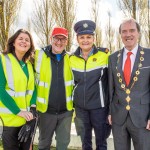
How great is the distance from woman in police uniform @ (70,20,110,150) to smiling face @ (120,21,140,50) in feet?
1.51

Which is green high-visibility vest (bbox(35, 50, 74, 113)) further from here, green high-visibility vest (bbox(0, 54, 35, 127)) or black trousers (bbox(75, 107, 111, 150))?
green high-visibility vest (bbox(0, 54, 35, 127))

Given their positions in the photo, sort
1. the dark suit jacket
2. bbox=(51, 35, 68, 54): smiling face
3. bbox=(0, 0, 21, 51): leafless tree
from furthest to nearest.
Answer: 1. bbox=(0, 0, 21, 51): leafless tree
2. bbox=(51, 35, 68, 54): smiling face
3. the dark suit jacket

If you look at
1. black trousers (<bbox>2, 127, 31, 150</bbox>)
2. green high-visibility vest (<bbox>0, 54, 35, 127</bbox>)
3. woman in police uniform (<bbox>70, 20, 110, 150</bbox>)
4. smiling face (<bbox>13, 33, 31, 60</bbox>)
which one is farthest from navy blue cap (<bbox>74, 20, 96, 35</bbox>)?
black trousers (<bbox>2, 127, 31, 150</bbox>)

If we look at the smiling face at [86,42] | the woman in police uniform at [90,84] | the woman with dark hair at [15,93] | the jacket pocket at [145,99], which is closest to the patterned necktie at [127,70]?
the jacket pocket at [145,99]

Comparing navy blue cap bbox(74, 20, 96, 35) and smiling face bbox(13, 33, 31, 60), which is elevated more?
navy blue cap bbox(74, 20, 96, 35)

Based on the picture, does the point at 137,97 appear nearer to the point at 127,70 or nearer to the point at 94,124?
the point at 127,70

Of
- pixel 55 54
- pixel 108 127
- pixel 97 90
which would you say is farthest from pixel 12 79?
pixel 108 127

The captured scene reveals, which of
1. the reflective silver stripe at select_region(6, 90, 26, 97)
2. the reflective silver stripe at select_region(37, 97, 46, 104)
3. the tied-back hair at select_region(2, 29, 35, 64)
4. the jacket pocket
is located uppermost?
the tied-back hair at select_region(2, 29, 35, 64)

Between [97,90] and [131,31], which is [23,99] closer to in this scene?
[97,90]

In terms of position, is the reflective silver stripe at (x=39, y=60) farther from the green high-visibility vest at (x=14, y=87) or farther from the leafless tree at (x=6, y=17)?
the leafless tree at (x=6, y=17)

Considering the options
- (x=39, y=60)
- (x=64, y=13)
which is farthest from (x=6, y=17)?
(x=39, y=60)

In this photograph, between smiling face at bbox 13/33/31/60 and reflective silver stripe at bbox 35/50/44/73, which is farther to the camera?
reflective silver stripe at bbox 35/50/44/73

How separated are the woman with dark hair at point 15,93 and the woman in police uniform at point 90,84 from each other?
575 millimetres

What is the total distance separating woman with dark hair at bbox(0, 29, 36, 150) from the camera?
293cm
